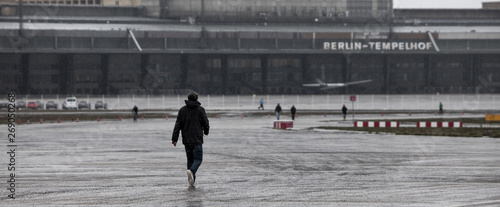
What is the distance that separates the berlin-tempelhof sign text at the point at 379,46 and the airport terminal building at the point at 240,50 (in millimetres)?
139

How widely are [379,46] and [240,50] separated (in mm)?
19243

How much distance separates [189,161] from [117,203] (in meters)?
3.17

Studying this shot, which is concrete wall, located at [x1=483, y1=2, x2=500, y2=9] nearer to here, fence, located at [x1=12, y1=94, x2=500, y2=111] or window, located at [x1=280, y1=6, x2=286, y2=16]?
fence, located at [x1=12, y1=94, x2=500, y2=111]

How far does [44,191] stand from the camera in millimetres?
14922

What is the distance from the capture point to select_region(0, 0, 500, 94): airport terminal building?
4149 inches

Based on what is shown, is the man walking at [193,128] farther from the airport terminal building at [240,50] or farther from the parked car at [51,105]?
the airport terminal building at [240,50]

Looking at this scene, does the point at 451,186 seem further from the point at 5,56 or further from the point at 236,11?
the point at 236,11

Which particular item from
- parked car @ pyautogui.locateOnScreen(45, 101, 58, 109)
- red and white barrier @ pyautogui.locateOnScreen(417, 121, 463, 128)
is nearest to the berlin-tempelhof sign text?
parked car @ pyautogui.locateOnScreen(45, 101, 58, 109)

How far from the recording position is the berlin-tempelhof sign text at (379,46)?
112625mm

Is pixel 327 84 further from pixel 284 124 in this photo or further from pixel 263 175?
pixel 263 175

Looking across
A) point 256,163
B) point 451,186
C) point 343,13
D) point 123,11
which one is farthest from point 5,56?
point 451,186

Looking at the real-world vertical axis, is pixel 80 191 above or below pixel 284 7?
below

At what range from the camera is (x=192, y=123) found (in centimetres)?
1619

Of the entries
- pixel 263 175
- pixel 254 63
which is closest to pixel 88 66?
pixel 254 63
